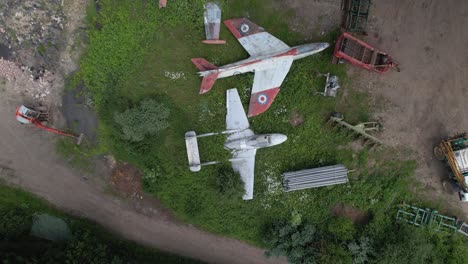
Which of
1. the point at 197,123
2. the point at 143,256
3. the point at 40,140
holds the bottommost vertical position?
the point at 143,256

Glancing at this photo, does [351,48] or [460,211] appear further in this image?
[460,211]

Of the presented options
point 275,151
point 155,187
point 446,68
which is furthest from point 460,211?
point 155,187

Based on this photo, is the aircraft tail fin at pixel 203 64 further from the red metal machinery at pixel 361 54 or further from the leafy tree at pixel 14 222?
the leafy tree at pixel 14 222

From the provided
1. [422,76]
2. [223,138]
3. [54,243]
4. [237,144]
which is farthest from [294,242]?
[54,243]

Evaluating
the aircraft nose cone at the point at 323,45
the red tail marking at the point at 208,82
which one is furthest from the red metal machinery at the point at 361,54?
the red tail marking at the point at 208,82

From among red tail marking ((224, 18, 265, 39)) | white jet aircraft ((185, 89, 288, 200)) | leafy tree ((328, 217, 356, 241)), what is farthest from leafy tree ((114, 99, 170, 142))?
leafy tree ((328, 217, 356, 241))

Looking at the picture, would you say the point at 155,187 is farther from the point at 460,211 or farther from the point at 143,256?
the point at 460,211
